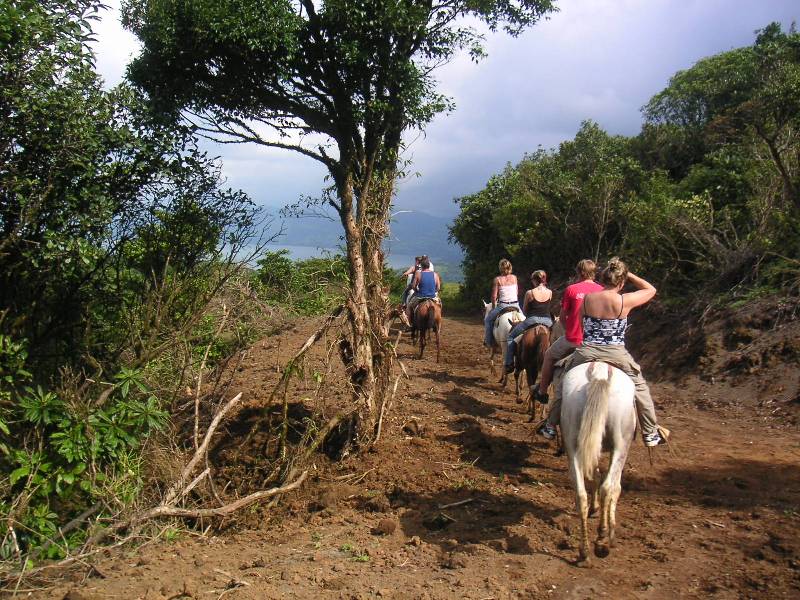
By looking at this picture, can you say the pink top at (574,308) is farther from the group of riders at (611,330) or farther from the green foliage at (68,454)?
the green foliage at (68,454)

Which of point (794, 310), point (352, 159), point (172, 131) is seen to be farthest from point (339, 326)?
point (794, 310)

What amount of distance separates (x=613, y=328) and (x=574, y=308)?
1.36 metres

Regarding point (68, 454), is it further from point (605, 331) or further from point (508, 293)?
point (508, 293)

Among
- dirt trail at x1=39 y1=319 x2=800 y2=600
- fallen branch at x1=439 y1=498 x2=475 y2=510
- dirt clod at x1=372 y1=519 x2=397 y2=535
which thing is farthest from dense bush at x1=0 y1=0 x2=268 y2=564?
fallen branch at x1=439 y1=498 x2=475 y2=510

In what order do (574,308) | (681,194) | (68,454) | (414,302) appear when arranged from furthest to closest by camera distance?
(681,194), (414,302), (574,308), (68,454)

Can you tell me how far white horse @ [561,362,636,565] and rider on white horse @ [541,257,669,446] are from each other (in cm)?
34

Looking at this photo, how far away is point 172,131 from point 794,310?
992cm

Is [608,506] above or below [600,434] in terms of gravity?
below

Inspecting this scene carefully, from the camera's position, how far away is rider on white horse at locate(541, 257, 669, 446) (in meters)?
5.96

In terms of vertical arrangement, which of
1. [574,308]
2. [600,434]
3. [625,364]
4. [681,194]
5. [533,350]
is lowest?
[600,434]

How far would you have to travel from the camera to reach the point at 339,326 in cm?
794

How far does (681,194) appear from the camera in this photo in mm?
17359

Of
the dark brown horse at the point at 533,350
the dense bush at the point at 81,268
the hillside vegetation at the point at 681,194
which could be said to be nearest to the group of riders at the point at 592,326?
the dark brown horse at the point at 533,350

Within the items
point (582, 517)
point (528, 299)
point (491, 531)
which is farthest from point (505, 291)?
point (582, 517)
